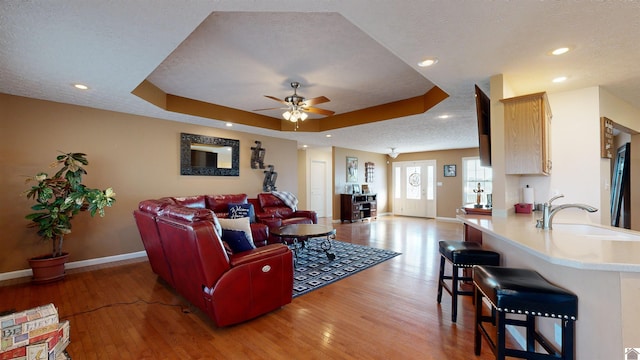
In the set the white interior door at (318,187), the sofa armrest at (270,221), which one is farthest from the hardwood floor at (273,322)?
the white interior door at (318,187)

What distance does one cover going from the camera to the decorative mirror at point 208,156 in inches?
193

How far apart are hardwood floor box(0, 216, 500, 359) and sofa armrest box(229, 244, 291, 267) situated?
1.89 ft

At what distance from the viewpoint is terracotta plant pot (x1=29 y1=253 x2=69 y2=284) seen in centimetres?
314

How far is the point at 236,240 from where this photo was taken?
Answer: 240 centimetres

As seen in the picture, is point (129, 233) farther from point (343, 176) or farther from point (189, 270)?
point (343, 176)

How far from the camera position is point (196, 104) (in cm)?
446

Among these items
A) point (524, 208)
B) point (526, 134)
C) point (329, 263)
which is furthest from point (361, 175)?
point (526, 134)

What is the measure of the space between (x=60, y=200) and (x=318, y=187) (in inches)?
246

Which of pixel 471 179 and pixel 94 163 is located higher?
pixel 94 163

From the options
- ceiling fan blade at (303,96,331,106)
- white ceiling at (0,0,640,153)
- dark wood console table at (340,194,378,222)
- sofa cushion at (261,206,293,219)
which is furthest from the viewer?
dark wood console table at (340,194,378,222)

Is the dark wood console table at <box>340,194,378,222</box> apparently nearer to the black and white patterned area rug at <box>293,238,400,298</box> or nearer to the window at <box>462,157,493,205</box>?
the black and white patterned area rug at <box>293,238,400,298</box>

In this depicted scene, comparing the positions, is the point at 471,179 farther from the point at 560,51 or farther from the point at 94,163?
the point at 94,163

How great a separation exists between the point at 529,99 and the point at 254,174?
4995 millimetres

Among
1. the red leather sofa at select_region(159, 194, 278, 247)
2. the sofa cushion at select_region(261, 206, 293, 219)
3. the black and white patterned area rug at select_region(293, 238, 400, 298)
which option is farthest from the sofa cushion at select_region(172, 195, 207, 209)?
the black and white patterned area rug at select_region(293, 238, 400, 298)
